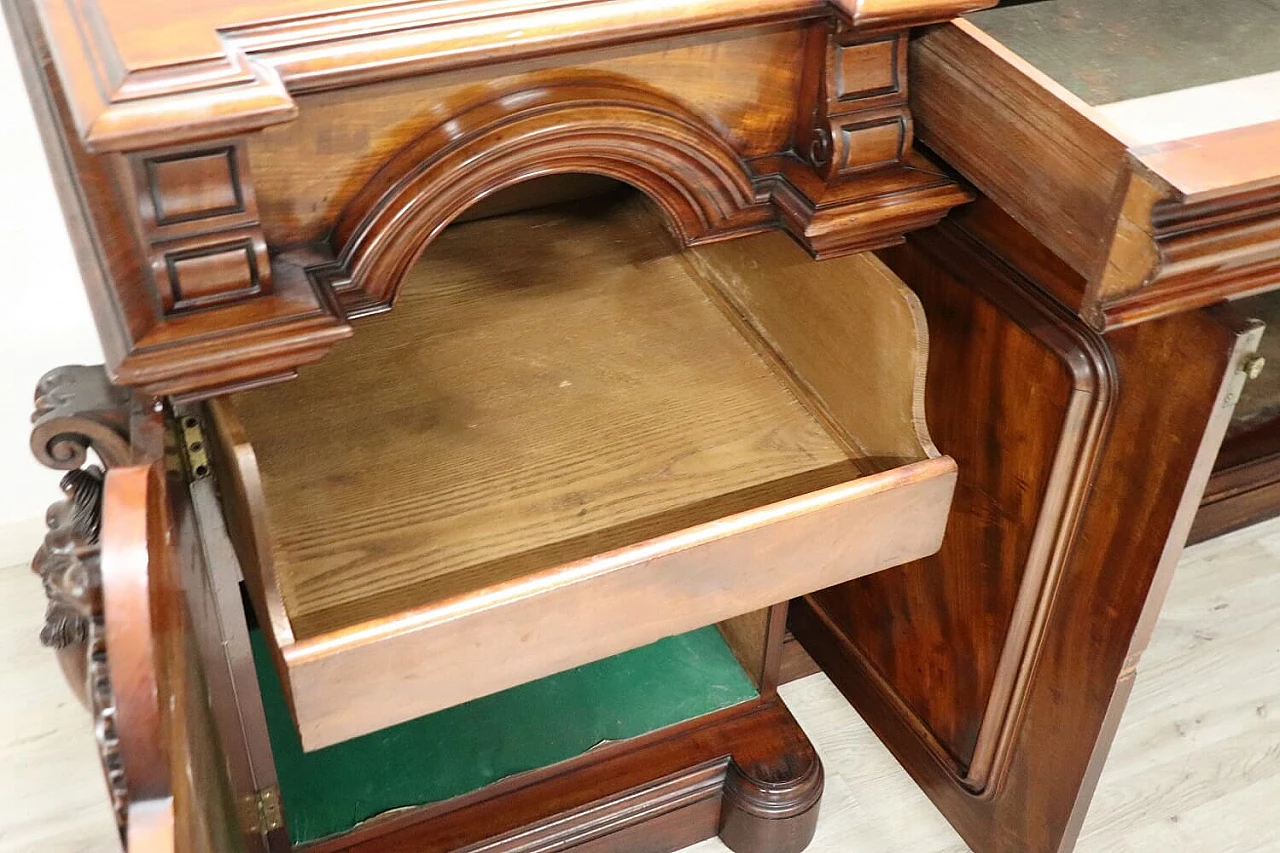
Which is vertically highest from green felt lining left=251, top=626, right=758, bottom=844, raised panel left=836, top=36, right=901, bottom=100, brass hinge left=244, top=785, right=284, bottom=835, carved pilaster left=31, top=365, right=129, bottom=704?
raised panel left=836, top=36, right=901, bottom=100

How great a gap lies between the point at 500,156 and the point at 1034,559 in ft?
1.54

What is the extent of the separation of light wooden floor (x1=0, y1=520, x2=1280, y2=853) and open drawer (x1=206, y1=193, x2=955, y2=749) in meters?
0.41

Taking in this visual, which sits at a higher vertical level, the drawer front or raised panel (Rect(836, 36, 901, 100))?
raised panel (Rect(836, 36, 901, 100))

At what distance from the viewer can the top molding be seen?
20.4 inches

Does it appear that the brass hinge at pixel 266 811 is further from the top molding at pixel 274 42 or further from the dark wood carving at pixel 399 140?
the top molding at pixel 274 42

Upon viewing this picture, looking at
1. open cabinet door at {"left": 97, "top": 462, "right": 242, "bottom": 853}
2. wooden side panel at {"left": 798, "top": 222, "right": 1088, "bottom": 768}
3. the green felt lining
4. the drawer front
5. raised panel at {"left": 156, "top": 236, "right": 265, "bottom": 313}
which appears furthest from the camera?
the green felt lining

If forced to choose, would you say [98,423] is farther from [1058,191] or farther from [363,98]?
[1058,191]

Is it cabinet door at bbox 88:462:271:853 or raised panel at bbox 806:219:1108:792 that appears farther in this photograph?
raised panel at bbox 806:219:1108:792

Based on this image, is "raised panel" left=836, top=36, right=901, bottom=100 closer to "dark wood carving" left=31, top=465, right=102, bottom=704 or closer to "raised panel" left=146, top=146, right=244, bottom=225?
"raised panel" left=146, top=146, right=244, bottom=225

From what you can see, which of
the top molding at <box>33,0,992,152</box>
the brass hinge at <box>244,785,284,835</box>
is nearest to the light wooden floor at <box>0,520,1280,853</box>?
the brass hinge at <box>244,785,284,835</box>

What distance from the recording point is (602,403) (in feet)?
3.00

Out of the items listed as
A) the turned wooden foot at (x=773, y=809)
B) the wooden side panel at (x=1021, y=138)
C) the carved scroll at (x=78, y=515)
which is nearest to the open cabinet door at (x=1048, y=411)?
the wooden side panel at (x=1021, y=138)

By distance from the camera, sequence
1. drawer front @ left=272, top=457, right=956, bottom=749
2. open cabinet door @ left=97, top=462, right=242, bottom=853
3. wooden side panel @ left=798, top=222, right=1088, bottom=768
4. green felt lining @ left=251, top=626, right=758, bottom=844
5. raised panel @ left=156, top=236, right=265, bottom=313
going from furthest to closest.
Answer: green felt lining @ left=251, top=626, right=758, bottom=844 → wooden side panel @ left=798, top=222, right=1088, bottom=768 → drawer front @ left=272, top=457, right=956, bottom=749 → raised panel @ left=156, top=236, right=265, bottom=313 → open cabinet door @ left=97, top=462, right=242, bottom=853

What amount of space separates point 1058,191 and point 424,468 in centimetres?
46
